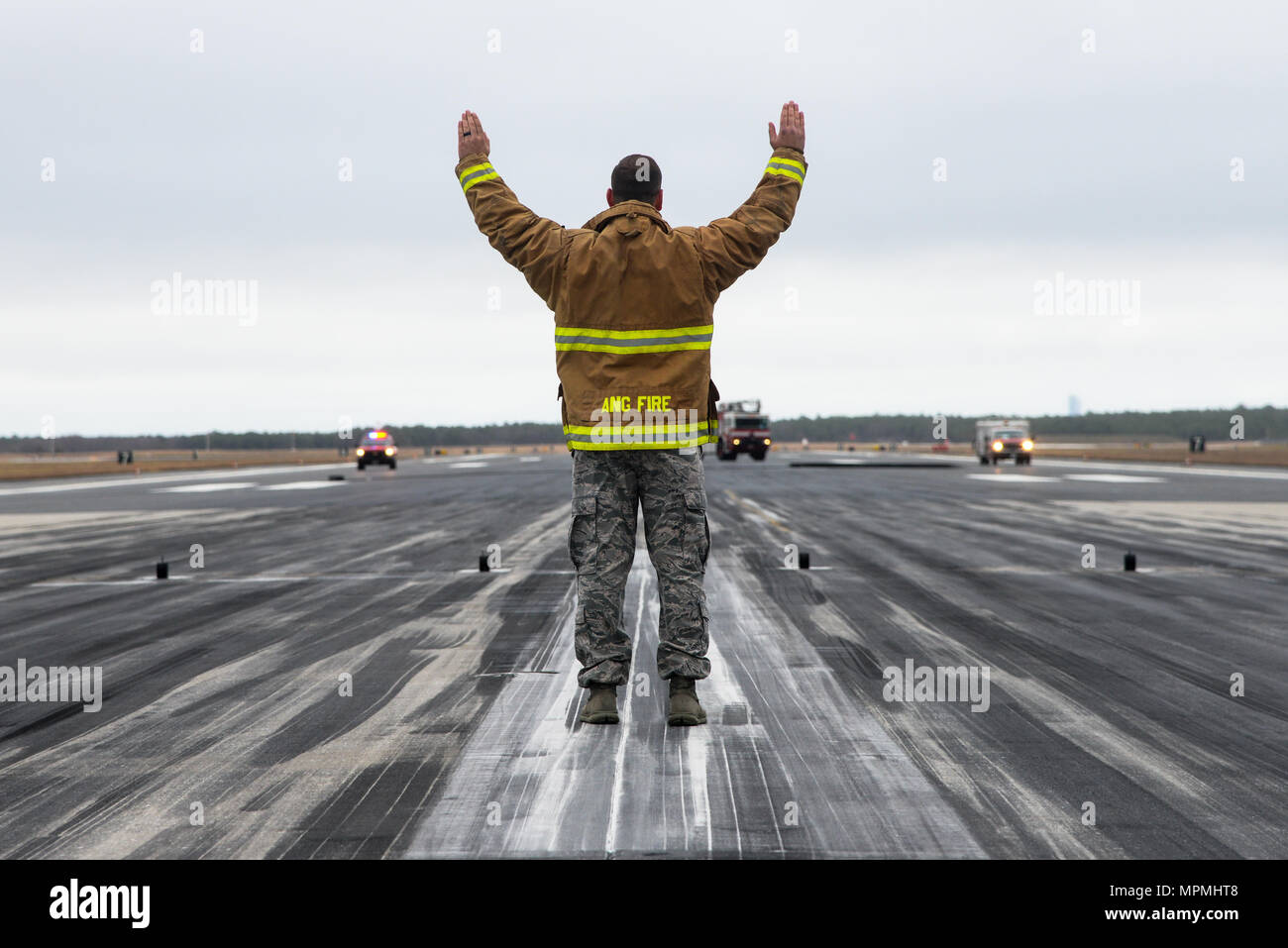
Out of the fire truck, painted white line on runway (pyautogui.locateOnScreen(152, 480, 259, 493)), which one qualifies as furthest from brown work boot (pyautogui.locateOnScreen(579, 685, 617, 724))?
the fire truck

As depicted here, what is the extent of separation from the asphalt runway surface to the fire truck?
44748 millimetres

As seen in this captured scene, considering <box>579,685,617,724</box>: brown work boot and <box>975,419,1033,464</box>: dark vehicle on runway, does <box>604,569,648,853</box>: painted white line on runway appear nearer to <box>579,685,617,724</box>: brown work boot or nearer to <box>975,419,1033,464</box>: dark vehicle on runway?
<box>579,685,617,724</box>: brown work boot

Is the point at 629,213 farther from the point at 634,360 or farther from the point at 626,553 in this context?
the point at 626,553

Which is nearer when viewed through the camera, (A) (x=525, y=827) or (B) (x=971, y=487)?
(A) (x=525, y=827)

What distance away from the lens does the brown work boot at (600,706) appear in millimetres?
4551

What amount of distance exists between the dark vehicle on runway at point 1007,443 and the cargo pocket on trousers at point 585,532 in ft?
162

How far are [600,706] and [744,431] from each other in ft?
174

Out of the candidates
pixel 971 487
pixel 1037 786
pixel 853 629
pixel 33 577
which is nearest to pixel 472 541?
pixel 33 577

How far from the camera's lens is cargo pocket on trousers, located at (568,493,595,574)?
15.0ft

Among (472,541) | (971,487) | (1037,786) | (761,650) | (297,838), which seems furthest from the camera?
(971,487)

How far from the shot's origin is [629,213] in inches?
175

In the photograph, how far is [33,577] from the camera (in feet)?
34.1

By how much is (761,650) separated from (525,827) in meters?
3.25
